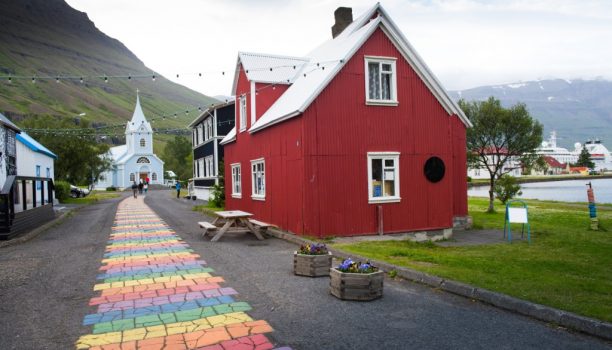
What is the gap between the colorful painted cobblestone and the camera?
5504 millimetres

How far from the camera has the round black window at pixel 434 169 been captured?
1694 centimetres

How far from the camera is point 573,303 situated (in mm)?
6645

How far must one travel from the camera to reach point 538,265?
1039cm

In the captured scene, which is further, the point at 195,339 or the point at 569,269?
the point at 569,269

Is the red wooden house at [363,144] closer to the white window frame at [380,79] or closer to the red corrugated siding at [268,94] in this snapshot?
the white window frame at [380,79]

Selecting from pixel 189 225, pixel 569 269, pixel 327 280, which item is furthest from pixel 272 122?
pixel 569 269

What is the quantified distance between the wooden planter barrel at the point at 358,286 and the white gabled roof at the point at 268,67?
14202mm

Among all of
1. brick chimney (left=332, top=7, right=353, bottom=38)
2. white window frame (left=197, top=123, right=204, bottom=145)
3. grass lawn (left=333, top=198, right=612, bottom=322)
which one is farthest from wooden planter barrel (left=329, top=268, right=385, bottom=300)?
white window frame (left=197, top=123, right=204, bottom=145)

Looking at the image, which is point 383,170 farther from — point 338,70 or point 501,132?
point 501,132

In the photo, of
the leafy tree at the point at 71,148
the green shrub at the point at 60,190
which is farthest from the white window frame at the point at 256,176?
the leafy tree at the point at 71,148

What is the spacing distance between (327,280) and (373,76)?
31.3ft

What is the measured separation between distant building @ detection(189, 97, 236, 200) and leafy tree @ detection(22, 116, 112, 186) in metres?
9.40

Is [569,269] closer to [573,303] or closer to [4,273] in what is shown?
[573,303]

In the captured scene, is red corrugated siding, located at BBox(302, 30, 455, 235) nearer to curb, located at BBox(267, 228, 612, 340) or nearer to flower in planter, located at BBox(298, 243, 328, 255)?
flower in planter, located at BBox(298, 243, 328, 255)
